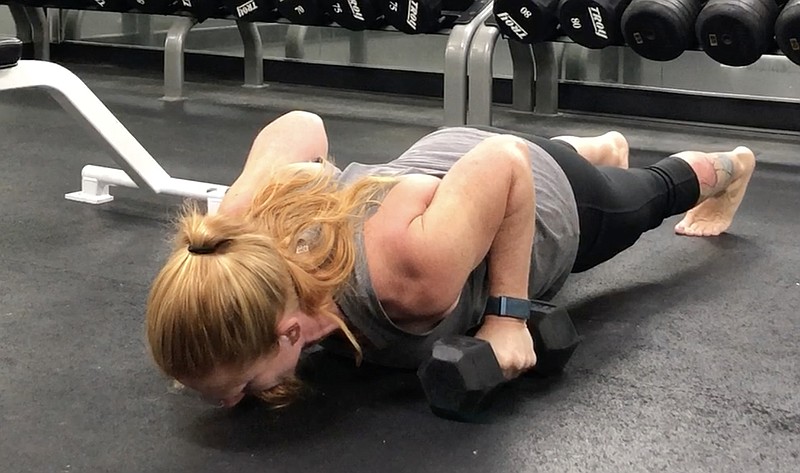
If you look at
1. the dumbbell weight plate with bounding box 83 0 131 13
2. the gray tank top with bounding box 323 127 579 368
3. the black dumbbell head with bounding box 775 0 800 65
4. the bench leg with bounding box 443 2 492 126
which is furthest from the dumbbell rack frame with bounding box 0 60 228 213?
the dumbbell weight plate with bounding box 83 0 131 13

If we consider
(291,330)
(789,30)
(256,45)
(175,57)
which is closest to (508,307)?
(291,330)

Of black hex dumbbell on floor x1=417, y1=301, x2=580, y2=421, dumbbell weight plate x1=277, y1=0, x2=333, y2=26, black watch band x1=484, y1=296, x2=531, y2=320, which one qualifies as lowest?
black hex dumbbell on floor x1=417, y1=301, x2=580, y2=421

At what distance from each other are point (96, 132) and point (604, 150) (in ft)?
3.31

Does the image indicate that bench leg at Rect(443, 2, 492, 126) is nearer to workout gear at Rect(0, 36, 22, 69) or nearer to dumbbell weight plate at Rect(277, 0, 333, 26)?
dumbbell weight plate at Rect(277, 0, 333, 26)

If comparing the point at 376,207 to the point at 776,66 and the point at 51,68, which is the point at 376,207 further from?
the point at 776,66

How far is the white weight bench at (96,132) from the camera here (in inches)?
72.9

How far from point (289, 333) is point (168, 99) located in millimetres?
2985

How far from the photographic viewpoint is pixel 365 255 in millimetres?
1145

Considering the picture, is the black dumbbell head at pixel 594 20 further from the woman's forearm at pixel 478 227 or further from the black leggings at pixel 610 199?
the woman's forearm at pixel 478 227

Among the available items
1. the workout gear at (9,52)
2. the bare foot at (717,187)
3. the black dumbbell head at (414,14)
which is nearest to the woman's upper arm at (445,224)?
the bare foot at (717,187)

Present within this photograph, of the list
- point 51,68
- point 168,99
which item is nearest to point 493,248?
point 51,68

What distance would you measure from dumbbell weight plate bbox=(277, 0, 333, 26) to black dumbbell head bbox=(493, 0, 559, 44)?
687 millimetres

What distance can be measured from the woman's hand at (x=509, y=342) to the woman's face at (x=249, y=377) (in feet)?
0.81

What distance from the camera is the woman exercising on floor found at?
3.26 feet
